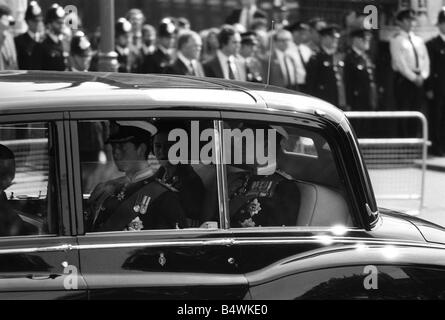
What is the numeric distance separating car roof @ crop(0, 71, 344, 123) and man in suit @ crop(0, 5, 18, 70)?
23.9ft

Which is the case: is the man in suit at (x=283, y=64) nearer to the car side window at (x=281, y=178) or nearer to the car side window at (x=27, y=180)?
the car side window at (x=281, y=178)

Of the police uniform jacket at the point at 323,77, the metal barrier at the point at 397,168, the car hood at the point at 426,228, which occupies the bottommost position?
the metal barrier at the point at 397,168

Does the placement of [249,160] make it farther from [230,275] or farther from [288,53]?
[288,53]

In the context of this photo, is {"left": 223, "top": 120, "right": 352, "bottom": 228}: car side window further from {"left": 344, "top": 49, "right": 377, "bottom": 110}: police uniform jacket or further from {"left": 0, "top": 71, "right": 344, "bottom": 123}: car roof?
{"left": 344, "top": 49, "right": 377, "bottom": 110}: police uniform jacket

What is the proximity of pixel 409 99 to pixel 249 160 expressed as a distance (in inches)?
414

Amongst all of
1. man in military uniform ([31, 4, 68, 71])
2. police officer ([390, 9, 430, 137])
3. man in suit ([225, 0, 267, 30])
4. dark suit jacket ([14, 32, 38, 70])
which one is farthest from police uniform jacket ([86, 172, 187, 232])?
man in suit ([225, 0, 267, 30])

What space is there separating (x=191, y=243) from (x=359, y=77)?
1048cm

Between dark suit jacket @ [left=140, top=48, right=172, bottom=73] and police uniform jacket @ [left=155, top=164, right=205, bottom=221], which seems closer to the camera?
police uniform jacket @ [left=155, top=164, right=205, bottom=221]

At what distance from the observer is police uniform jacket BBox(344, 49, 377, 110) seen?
14234mm

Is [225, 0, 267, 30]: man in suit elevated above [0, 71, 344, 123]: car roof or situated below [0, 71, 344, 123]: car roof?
below

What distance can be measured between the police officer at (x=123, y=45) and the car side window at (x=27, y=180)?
8439 mm

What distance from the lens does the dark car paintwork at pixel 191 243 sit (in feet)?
12.9

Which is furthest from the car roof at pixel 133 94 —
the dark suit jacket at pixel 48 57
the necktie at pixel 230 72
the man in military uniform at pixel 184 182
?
the necktie at pixel 230 72
